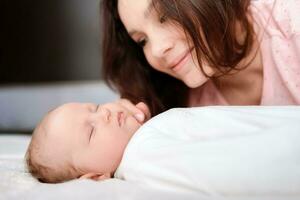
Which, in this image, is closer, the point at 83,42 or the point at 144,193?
the point at 144,193

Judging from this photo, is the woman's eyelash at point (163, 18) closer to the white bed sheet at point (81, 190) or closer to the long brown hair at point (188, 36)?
the long brown hair at point (188, 36)

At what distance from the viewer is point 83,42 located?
2.96 meters

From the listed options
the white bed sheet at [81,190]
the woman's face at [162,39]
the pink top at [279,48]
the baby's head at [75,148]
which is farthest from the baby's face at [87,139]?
the pink top at [279,48]

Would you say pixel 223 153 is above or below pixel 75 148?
above

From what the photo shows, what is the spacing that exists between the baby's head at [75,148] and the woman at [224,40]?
12.6 inches

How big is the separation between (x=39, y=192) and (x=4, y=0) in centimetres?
228

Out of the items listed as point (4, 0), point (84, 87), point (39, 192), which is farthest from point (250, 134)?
point (4, 0)

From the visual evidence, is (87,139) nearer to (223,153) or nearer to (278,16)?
(223,153)

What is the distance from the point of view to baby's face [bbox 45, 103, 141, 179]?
1061 millimetres

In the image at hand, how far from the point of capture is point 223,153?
829 mm

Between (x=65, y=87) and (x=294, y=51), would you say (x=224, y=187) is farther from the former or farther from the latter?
(x=65, y=87)

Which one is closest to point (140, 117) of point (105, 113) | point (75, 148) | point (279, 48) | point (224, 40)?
point (105, 113)

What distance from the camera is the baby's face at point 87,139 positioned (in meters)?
1.06

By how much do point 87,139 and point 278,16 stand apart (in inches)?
26.1
